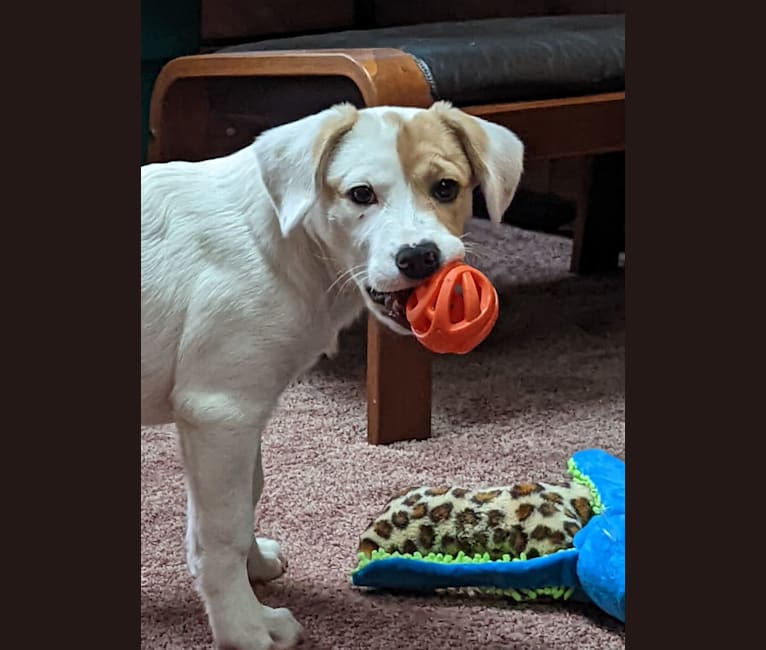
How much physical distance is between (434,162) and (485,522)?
18.2 inches

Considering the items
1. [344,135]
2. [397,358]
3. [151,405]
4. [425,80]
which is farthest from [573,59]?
[151,405]

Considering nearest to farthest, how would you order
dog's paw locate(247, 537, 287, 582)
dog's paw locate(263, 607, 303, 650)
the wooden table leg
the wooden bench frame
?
dog's paw locate(263, 607, 303, 650), dog's paw locate(247, 537, 287, 582), the wooden bench frame, the wooden table leg

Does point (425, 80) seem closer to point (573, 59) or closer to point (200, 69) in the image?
point (573, 59)

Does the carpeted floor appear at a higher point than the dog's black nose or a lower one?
lower

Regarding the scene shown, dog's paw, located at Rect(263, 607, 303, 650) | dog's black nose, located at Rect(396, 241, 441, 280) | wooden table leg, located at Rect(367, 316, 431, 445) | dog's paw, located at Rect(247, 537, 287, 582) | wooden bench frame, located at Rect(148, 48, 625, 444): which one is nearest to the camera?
dog's black nose, located at Rect(396, 241, 441, 280)

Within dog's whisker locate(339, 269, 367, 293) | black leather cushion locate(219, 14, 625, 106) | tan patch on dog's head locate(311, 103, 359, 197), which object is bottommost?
dog's whisker locate(339, 269, 367, 293)

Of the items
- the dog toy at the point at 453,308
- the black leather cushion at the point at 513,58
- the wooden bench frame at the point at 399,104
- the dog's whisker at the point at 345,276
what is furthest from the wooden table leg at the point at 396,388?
the dog toy at the point at 453,308

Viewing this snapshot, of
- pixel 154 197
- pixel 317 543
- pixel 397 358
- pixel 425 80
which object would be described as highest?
pixel 425 80

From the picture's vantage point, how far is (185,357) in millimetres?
1327

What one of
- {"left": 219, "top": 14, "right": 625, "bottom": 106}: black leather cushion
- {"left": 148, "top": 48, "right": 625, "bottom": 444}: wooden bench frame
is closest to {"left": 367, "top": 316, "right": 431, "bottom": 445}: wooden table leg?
{"left": 148, "top": 48, "right": 625, "bottom": 444}: wooden bench frame

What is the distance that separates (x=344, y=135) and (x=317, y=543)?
0.60m

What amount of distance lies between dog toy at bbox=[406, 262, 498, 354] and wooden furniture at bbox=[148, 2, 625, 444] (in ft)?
1.88

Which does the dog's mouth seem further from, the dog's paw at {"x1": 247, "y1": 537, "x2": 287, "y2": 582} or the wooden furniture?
the wooden furniture

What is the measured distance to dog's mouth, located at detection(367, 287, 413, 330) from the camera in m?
1.29
